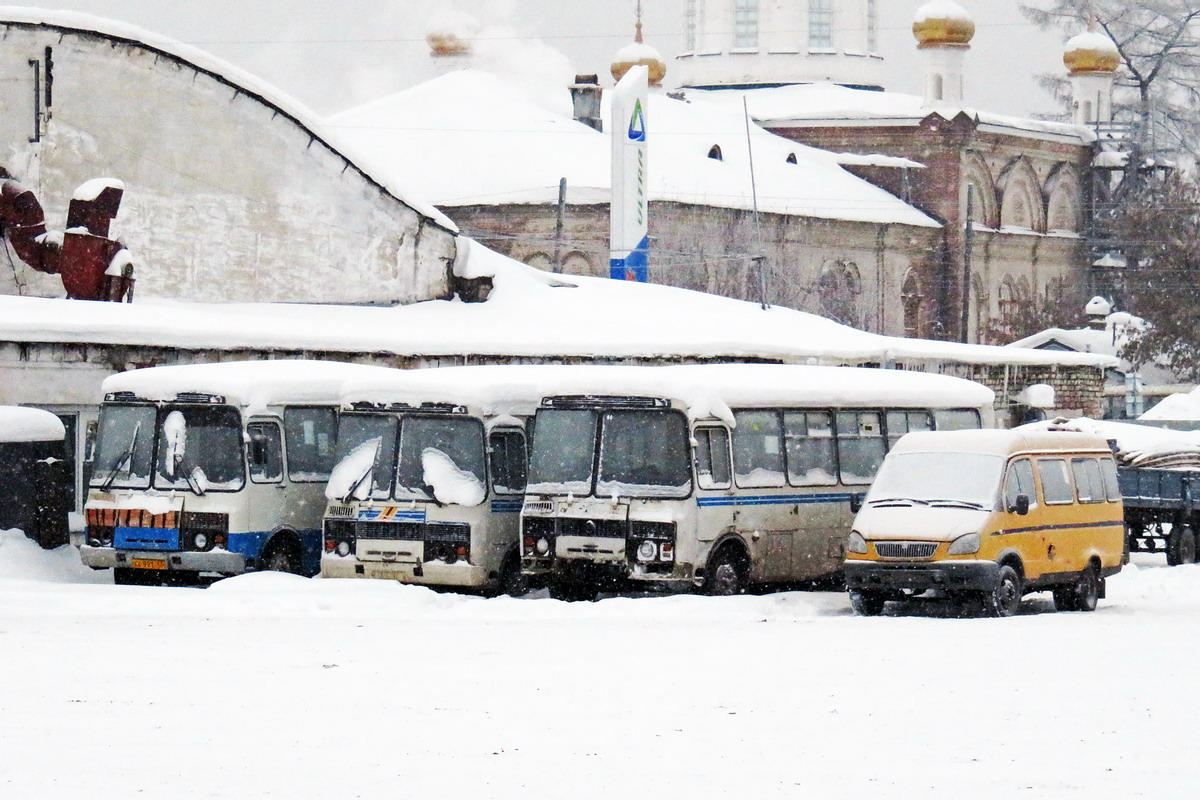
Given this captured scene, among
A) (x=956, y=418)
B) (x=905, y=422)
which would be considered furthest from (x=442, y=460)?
(x=956, y=418)

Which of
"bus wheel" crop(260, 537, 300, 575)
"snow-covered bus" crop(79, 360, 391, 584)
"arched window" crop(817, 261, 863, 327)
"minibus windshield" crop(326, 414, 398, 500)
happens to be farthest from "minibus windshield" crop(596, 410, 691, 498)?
"arched window" crop(817, 261, 863, 327)

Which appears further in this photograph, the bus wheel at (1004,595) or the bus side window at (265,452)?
the bus side window at (265,452)

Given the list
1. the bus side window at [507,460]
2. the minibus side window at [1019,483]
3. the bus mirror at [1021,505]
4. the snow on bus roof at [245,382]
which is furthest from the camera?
the snow on bus roof at [245,382]

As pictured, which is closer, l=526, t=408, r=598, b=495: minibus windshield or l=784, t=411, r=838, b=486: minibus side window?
l=526, t=408, r=598, b=495: minibus windshield

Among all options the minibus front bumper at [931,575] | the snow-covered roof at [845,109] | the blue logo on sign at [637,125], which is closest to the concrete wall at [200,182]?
the blue logo on sign at [637,125]

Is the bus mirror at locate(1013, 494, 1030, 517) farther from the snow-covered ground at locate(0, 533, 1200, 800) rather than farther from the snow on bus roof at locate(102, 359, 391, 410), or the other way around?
the snow on bus roof at locate(102, 359, 391, 410)

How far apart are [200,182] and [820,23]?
53777mm

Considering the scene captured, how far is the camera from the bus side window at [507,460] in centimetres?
2320

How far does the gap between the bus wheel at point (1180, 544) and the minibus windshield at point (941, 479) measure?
10516mm

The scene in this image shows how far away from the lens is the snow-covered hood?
21141 mm

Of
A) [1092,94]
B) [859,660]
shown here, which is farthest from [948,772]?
[1092,94]

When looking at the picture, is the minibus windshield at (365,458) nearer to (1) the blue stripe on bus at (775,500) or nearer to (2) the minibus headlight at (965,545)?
(1) the blue stripe on bus at (775,500)

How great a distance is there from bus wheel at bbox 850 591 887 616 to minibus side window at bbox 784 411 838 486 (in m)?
2.32

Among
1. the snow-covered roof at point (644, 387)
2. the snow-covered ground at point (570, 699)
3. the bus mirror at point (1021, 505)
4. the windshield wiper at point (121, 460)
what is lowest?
the snow-covered ground at point (570, 699)
